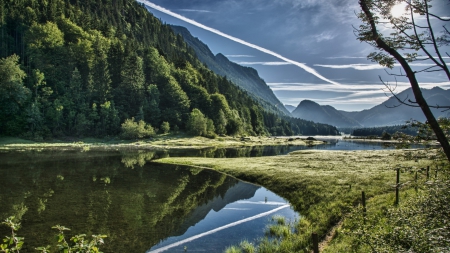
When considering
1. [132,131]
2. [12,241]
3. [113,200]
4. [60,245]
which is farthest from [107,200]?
[132,131]

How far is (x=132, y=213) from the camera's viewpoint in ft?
82.0

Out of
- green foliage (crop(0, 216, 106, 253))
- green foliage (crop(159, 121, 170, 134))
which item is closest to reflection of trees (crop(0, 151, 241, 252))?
green foliage (crop(0, 216, 106, 253))

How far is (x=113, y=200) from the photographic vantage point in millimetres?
28906

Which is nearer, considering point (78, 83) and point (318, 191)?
point (318, 191)

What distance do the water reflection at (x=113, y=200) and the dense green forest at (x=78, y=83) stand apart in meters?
80.8

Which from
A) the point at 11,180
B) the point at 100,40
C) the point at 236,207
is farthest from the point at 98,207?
the point at 100,40

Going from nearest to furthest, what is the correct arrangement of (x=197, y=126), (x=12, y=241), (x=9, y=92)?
(x=12, y=241) < (x=9, y=92) < (x=197, y=126)

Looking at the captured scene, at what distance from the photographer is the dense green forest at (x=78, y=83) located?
114 m

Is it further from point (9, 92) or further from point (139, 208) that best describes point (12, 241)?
point (9, 92)

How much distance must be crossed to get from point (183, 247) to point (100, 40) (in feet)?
566

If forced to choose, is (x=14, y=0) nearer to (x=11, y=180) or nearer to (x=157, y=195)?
(x=11, y=180)

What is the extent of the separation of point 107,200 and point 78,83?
128343mm

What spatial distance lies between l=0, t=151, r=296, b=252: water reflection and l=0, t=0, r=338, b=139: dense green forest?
8084cm

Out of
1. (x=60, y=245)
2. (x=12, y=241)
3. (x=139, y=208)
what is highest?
(x=12, y=241)
